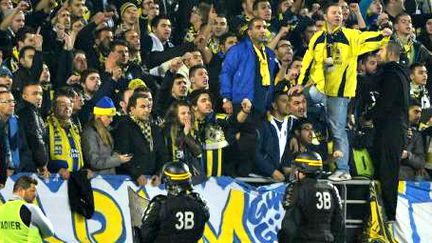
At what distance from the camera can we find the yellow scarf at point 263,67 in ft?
62.7

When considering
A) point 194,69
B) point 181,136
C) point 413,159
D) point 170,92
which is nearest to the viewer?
point 181,136

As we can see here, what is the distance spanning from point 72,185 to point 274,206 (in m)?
3.00

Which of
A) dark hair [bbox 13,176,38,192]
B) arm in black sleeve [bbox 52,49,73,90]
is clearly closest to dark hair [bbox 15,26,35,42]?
arm in black sleeve [bbox 52,49,73,90]

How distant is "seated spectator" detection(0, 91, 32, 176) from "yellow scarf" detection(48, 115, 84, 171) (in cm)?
39

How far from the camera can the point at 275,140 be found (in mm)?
18672

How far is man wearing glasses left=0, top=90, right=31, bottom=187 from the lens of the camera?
16375mm

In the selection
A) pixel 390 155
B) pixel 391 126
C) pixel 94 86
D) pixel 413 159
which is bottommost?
pixel 413 159

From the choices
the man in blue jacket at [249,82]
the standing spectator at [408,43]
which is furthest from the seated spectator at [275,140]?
the standing spectator at [408,43]

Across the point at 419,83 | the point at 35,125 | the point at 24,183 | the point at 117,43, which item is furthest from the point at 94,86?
the point at 419,83

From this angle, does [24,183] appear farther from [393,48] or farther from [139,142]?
[393,48]

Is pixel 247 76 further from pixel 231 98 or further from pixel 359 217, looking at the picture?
pixel 359 217

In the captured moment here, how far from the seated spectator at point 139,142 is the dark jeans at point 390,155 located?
328cm

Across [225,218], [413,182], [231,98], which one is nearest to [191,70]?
[231,98]

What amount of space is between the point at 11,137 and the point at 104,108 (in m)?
1.31
